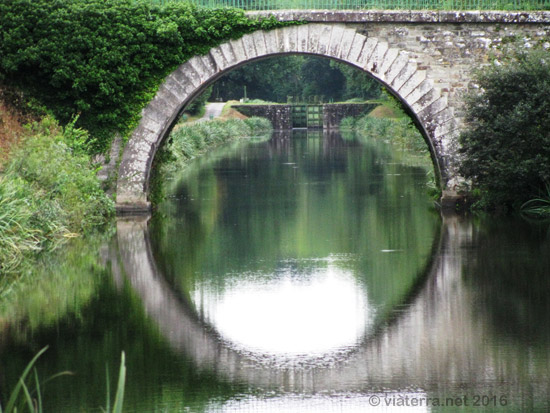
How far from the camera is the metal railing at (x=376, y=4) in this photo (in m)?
18.1

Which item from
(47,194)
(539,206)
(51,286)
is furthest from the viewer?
(539,206)

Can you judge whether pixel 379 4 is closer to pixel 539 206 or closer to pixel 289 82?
pixel 539 206

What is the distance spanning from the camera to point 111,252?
13.7m

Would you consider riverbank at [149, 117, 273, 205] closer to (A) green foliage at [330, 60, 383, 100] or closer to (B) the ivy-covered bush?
(B) the ivy-covered bush

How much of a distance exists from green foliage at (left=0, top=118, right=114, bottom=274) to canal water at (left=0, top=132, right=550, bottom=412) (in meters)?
0.63

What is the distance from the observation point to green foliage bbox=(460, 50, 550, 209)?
16531 millimetres

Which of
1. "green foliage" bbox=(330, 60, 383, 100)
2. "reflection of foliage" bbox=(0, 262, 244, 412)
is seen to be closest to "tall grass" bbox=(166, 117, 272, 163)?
"green foliage" bbox=(330, 60, 383, 100)

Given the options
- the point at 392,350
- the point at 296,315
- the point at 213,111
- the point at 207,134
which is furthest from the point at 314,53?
the point at 213,111

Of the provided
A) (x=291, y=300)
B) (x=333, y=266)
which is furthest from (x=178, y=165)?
(x=291, y=300)

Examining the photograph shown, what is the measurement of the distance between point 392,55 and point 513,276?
7.60 m

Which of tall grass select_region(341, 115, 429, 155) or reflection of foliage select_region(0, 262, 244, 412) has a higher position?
tall grass select_region(341, 115, 429, 155)

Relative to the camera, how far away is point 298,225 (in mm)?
16156

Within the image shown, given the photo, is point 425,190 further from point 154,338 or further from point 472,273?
point 154,338

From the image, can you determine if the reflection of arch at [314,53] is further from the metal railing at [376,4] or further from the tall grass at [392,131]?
the tall grass at [392,131]
